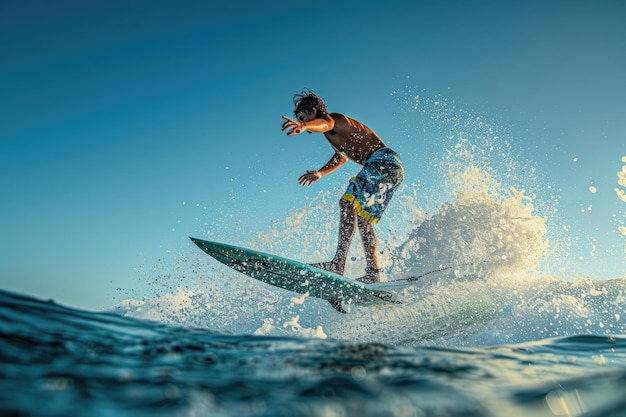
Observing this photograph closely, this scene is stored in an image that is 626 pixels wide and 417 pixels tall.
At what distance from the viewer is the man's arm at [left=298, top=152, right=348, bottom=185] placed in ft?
22.3

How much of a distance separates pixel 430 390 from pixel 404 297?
12.6ft

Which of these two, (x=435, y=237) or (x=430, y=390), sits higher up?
(x=435, y=237)

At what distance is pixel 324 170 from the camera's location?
22.5ft

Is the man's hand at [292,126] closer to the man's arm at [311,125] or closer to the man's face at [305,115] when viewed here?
the man's arm at [311,125]

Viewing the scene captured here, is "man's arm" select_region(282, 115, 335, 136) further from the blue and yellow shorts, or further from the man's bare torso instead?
the blue and yellow shorts

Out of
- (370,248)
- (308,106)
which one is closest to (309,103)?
(308,106)

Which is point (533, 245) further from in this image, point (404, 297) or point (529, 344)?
point (529, 344)

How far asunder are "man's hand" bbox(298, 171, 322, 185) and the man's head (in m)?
0.89

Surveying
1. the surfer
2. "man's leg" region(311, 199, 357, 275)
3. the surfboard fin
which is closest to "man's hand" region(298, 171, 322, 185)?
the surfer

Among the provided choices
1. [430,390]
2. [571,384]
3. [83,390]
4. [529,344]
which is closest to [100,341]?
[83,390]

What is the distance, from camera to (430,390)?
2209 mm

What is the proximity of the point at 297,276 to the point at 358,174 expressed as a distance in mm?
1656

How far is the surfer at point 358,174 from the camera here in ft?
19.6

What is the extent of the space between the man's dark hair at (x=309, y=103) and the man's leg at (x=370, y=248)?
1.62m
